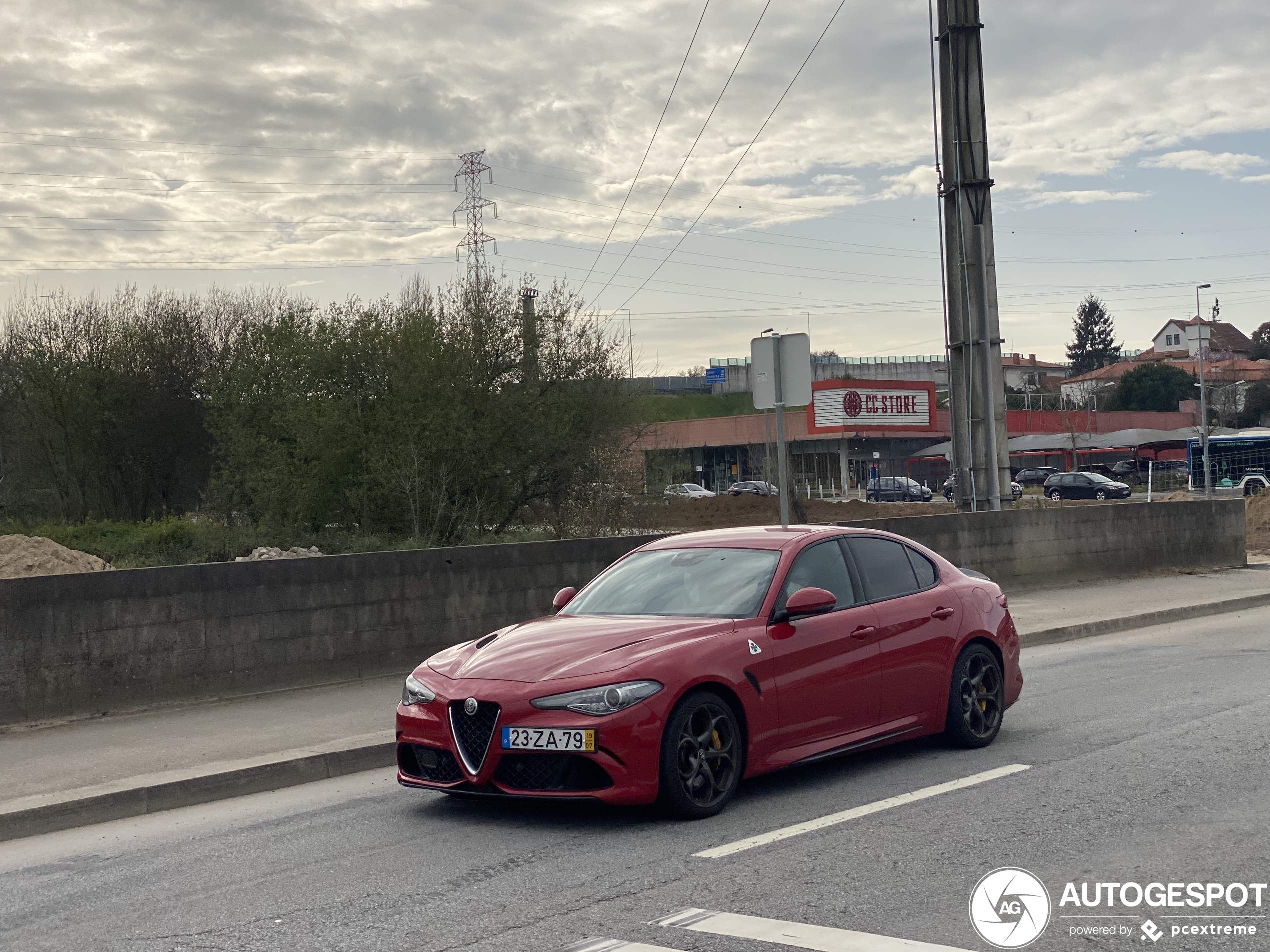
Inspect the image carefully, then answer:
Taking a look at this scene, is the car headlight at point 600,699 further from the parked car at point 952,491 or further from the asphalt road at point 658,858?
the parked car at point 952,491

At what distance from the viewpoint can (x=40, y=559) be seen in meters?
19.2

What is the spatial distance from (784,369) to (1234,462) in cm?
5358

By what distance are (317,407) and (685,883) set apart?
63.7 ft

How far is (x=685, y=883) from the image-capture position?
17.1 feet

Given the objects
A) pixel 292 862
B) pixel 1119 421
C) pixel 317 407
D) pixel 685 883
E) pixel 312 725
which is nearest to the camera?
pixel 685 883

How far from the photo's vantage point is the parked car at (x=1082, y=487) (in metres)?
57.7

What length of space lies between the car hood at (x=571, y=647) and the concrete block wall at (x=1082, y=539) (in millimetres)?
8795

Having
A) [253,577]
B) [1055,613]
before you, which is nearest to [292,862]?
[253,577]

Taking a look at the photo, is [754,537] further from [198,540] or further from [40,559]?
[198,540]

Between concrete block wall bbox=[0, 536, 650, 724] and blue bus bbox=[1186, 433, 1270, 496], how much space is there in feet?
163

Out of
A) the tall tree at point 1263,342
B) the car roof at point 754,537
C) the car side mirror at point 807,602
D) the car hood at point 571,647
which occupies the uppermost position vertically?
the tall tree at point 1263,342

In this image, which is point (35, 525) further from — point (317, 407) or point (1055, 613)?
point (1055, 613)

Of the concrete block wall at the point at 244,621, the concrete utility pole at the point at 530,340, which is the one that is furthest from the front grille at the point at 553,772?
the concrete utility pole at the point at 530,340

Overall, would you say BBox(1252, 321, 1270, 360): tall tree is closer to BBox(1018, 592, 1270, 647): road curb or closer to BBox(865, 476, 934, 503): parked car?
BBox(865, 476, 934, 503): parked car
